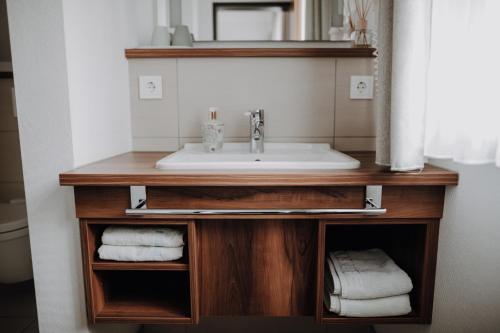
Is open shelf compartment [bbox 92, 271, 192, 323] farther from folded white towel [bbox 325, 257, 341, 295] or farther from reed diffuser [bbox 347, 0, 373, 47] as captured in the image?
reed diffuser [bbox 347, 0, 373, 47]

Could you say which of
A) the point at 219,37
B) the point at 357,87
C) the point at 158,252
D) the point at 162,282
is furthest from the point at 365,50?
the point at 162,282

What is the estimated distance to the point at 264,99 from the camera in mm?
1354

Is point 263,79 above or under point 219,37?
under

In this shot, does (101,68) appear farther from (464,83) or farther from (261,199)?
(464,83)

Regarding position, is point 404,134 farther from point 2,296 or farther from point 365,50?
point 2,296

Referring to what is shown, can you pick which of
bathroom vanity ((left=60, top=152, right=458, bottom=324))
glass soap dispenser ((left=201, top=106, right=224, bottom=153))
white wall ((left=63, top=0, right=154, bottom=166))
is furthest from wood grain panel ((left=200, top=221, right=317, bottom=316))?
white wall ((left=63, top=0, right=154, bottom=166))

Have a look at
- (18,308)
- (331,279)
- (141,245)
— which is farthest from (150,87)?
(18,308)

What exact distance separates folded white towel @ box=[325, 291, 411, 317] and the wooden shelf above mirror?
2.98 feet

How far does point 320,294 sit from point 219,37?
1064 millimetres

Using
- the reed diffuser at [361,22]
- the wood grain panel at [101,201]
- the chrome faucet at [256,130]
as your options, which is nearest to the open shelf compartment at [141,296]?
Answer: the wood grain panel at [101,201]

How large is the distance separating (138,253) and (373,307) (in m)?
0.71

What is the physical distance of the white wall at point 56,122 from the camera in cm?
91

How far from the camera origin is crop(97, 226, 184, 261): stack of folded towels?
95 cm

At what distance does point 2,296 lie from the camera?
170 centimetres
